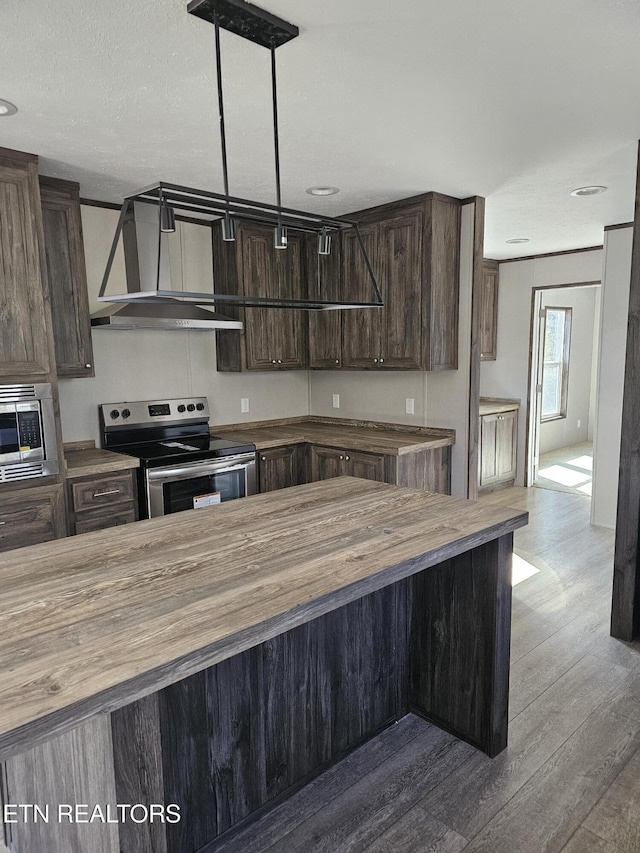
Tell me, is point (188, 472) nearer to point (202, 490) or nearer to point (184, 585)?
point (202, 490)

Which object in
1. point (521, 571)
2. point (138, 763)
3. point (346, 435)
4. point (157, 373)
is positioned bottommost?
point (521, 571)

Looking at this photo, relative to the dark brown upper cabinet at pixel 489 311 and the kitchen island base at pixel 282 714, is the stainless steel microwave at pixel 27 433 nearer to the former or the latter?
the kitchen island base at pixel 282 714

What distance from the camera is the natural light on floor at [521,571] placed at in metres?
3.76

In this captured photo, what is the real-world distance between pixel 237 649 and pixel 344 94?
2034 mm

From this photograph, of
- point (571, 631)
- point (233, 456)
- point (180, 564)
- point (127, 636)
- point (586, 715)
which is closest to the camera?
point (127, 636)

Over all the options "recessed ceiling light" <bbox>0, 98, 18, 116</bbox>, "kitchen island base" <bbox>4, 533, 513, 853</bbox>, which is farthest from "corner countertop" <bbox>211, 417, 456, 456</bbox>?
"recessed ceiling light" <bbox>0, 98, 18, 116</bbox>

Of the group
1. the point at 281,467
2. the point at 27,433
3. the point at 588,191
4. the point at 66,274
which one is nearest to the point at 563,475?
the point at 588,191

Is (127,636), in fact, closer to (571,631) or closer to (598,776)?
(598,776)

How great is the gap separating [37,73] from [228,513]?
1681 millimetres

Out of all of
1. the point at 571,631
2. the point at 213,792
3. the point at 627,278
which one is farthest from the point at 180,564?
the point at 627,278

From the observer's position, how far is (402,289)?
3.88 m

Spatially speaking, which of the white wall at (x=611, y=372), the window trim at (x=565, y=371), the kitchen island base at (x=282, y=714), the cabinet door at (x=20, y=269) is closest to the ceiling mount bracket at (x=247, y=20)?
the cabinet door at (x=20, y=269)

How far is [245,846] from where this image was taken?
1.75 metres

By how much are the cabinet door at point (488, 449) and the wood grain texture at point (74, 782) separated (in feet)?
16.1
